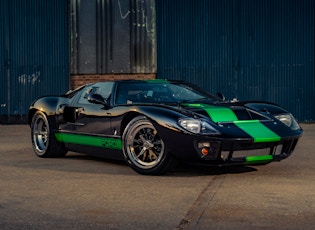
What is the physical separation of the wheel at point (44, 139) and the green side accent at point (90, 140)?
0.13 metres

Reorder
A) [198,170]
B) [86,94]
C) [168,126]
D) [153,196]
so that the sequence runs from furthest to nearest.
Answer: [86,94], [198,170], [168,126], [153,196]

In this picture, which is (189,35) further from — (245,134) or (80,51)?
(245,134)

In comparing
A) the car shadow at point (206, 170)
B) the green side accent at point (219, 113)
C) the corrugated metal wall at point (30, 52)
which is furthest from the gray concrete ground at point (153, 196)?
the corrugated metal wall at point (30, 52)

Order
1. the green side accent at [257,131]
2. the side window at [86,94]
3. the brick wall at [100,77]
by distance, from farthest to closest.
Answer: the brick wall at [100,77] → the side window at [86,94] → the green side accent at [257,131]

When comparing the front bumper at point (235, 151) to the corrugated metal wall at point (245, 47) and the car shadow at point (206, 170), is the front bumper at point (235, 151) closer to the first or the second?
the car shadow at point (206, 170)

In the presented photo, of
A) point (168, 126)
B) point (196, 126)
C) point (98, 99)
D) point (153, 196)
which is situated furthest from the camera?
point (98, 99)

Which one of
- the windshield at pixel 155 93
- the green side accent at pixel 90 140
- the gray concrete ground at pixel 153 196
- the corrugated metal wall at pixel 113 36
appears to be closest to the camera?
the gray concrete ground at pixel 153 196

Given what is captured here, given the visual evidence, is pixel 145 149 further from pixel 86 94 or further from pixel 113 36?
pixel 113 36

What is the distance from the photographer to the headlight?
681cm

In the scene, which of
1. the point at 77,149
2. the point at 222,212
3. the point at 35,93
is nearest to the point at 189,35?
the point at 35,93

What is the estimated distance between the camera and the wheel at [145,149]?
712cm

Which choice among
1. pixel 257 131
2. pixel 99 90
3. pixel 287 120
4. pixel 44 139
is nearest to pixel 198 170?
pixel 257 131

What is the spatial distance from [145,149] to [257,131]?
128cm

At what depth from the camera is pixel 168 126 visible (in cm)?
695
